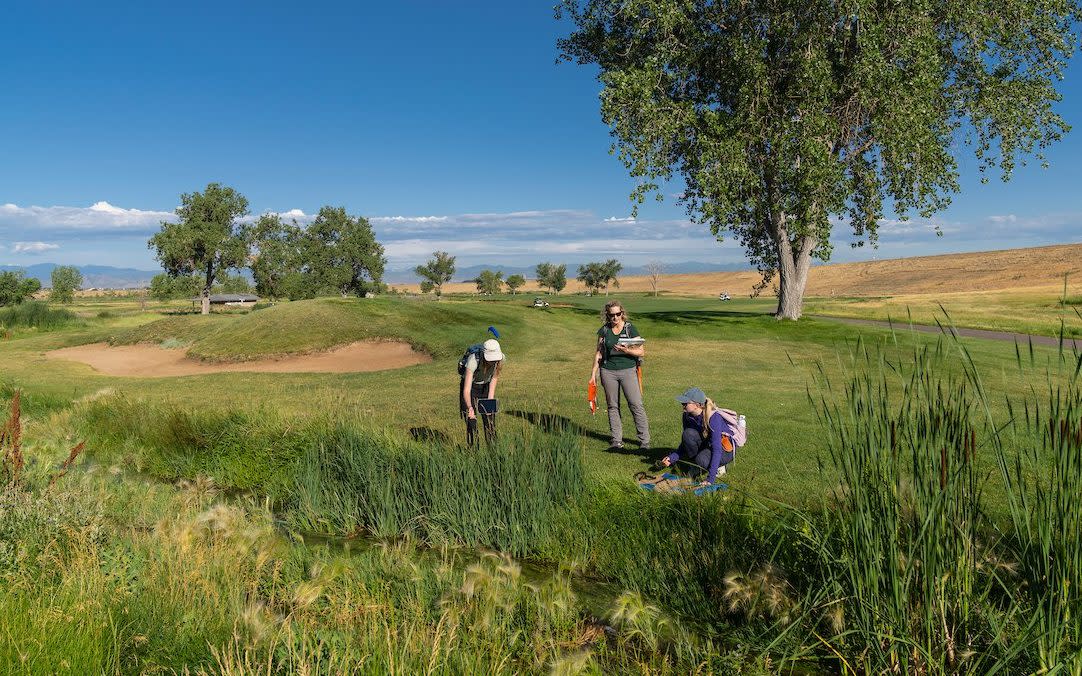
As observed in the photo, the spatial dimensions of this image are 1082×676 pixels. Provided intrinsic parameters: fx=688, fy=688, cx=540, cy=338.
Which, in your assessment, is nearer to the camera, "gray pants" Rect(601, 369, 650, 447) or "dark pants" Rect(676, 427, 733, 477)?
"dark pants" Rect(676, 427, 733, 477)

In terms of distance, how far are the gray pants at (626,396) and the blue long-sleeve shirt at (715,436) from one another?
1.40 meters

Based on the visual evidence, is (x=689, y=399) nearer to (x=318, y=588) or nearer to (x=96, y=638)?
(x=318, y=588)

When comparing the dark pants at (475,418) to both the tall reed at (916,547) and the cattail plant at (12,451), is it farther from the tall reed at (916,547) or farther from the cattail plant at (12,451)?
the tall reed at (916,547)

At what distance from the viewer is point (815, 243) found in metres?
35.1

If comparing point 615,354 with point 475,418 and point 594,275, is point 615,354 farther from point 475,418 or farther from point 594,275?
point 594,275

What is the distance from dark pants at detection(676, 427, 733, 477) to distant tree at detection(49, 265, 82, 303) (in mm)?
115560

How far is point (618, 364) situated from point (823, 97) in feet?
79.5

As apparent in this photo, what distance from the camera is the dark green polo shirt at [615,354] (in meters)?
10.9

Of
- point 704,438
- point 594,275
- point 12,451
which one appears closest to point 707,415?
point 704,438

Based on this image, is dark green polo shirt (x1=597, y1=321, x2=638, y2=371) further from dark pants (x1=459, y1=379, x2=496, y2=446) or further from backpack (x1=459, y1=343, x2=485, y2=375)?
dark pants (x1=459, y1=379, x2=496, y2=446)

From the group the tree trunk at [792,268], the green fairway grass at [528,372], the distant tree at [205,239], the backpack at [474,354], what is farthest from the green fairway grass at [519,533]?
the distant tree at [205,239]

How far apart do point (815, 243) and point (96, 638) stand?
35.5 metres

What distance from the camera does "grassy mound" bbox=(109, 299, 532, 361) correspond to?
28.6 meters

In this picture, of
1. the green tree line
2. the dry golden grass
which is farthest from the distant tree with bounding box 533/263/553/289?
the green tree line
